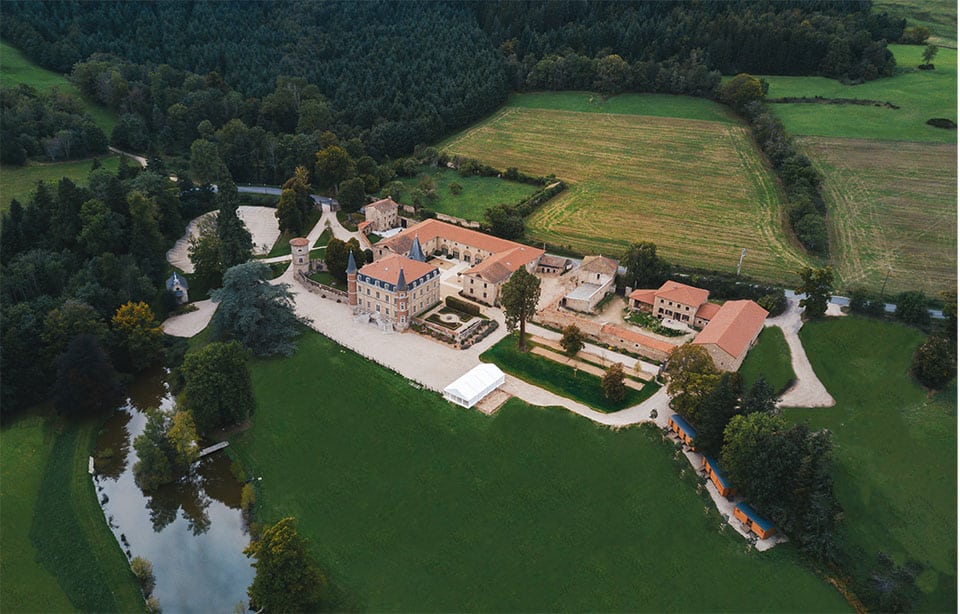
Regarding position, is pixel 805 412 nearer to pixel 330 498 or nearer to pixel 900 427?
pixel 900 427

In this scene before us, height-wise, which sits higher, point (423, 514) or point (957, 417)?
point (957, 417)

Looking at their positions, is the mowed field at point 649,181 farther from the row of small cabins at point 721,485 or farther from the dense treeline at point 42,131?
the dense treeline at point 42,131

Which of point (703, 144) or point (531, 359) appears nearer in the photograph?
point (531, 359)

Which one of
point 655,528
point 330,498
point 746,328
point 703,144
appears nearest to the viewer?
point 655,528

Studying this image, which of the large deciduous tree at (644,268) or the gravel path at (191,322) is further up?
the large deciduous tree at (644,268)

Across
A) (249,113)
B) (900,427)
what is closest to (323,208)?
(249,113)

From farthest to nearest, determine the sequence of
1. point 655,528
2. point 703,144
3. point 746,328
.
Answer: point 703,144
point 746,328
point 655,528

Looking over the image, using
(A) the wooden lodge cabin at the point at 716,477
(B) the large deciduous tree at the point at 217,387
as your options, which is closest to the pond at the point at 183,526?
(B) the large deciduous tree at the point at 217,387
